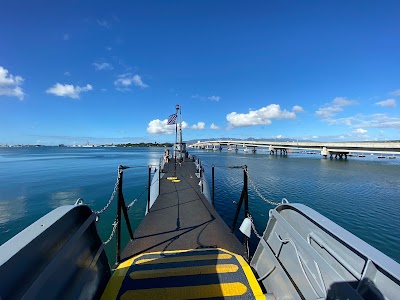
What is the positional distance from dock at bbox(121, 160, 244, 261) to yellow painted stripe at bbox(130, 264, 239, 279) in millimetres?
1335

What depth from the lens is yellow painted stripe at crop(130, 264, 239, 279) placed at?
13.4ft

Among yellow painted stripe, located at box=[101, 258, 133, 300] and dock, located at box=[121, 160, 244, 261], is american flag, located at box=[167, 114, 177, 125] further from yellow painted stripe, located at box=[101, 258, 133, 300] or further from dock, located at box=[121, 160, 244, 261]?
yellow painted stripe, located at box=[101, 258, 133, 300]

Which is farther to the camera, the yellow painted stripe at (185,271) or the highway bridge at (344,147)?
the highway bridge at (344,147)

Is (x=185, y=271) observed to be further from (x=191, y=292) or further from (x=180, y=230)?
(x=180, y=230)

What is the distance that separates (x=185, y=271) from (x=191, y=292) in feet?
2.03

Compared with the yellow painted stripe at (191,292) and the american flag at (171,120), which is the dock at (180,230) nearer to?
the yellow painted stripe at (191,292)

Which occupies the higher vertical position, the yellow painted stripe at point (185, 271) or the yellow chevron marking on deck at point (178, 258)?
the yellow painted stripe at point (185, 271)

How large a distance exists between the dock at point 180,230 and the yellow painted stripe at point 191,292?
1.92m

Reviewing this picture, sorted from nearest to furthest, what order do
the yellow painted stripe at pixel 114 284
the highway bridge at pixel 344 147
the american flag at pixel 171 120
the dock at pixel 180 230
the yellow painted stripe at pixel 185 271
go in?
the yellow painted stripe at pixel 114 284 < the yellow painted stripe at pixel 185 271 < the dock at pixel 180 230 < the american flag at pixel 171 120 < the highway bridge at pixel 344 147

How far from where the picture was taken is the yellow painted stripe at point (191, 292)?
352cm

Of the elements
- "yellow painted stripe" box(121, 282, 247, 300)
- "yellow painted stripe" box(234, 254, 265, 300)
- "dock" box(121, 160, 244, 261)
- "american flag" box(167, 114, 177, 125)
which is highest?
"american flag" box(167, 114, 177, 125)

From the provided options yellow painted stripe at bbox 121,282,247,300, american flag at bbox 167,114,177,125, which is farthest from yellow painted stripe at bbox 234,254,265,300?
american flag at bbox 167,114,177,125

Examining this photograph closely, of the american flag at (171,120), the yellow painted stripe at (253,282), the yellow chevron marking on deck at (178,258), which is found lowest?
the yellow chevron marking on deck at (178,258)

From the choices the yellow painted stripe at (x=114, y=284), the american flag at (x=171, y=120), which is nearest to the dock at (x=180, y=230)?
the yellow painted stripe at (x=114, y=284)
